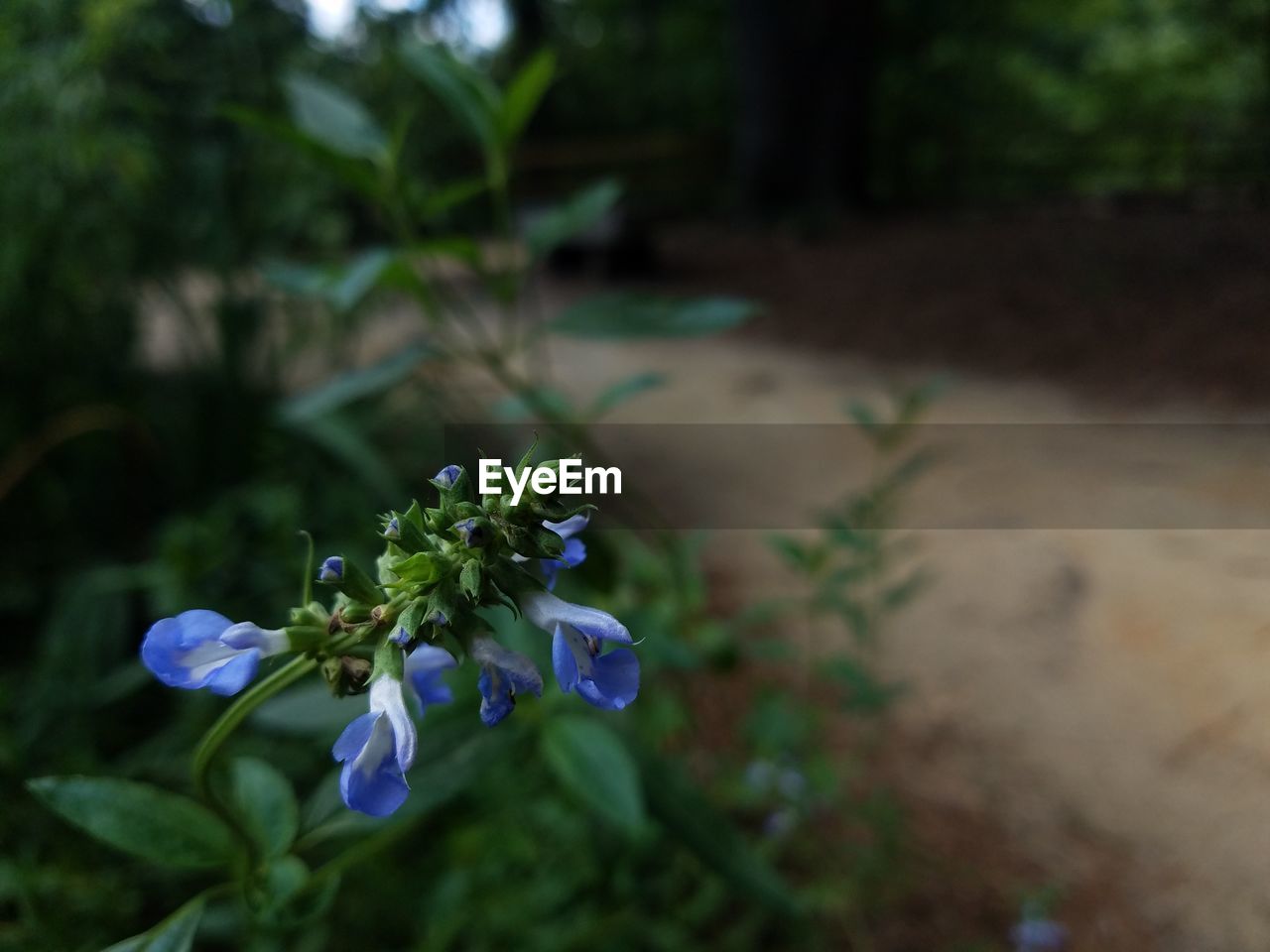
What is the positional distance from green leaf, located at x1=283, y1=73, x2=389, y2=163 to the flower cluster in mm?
930

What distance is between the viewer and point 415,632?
0.49m

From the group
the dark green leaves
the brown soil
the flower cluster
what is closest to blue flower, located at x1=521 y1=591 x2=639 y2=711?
the flower cluster

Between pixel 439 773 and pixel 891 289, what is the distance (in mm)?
4543

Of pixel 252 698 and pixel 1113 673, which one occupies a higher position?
pixel 252 698

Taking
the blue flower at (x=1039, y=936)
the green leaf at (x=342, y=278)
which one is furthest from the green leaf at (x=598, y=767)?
the blue flower at (x=1039, y=936)

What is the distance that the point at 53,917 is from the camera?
0.98m

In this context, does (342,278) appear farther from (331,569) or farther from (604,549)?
(331,569)

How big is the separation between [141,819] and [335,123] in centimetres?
105

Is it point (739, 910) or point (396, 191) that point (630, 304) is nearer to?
point (396, 191)

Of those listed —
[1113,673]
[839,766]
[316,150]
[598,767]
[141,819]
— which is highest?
[316,150]

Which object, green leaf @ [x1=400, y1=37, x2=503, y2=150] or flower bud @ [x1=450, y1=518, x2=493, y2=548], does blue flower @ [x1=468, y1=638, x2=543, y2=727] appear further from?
green leaf @ [x1=400, y1=37, x2=503, y2=150]

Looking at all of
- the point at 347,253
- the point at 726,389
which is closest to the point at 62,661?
the point at 347,253

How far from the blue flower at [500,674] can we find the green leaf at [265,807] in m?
0.27

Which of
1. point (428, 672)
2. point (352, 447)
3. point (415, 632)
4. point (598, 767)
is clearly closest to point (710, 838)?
point (598, 767)
